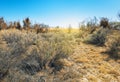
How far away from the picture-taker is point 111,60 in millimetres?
8000

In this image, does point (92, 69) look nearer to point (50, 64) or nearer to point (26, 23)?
point (50, 64)

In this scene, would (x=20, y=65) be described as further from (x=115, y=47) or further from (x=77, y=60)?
(x=115, y=47)

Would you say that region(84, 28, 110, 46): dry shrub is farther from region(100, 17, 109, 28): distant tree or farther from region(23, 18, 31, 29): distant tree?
region(23, 18, 31, 29): distant tree

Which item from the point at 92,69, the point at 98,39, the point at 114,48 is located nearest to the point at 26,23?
the point at 98,39

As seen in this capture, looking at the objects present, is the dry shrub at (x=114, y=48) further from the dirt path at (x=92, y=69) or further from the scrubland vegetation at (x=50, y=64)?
the dirt path at (x=92, y=69)

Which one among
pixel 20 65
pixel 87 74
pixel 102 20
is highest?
pixel 102 20

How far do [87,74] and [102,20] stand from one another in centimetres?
1212

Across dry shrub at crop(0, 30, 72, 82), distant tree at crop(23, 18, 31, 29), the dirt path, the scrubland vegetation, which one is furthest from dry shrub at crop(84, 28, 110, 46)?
distant tree at crop(23, 18, 31, 29)

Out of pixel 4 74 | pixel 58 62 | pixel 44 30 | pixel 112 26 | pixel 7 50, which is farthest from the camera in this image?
pixel 112 26

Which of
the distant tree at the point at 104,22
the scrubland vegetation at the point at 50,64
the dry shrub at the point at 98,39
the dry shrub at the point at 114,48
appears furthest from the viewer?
the distant tree at the point at 104,22

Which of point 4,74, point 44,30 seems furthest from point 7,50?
point 44,30

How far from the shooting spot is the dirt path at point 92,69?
5511 millimetres

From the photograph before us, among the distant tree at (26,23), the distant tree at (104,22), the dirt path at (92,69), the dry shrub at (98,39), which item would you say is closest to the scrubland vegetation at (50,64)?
the dirt path at (92,69)

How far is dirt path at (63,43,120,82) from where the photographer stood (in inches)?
217
